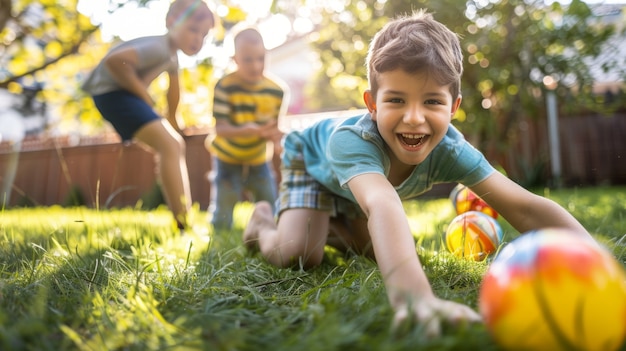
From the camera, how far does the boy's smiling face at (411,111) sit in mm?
1763

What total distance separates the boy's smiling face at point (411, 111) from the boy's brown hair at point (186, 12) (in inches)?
90.6

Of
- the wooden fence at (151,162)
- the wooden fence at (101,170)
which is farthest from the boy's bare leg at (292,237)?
the wooden fence at (151,162)

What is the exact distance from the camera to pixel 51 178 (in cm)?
1066

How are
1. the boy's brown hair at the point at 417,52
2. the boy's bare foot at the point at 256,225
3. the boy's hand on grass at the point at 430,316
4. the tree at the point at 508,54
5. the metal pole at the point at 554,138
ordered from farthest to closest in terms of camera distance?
the metal pole at the point at 554,138 → the tree at the point at 508,54 → the boy's bare foot at the point at 256,225 → the boy's brown hair at the point at 417,52 → the boy's hand on grass at the point at 430,316

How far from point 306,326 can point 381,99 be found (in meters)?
0.90

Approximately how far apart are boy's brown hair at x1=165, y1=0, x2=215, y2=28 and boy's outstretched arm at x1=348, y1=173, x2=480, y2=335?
2.55m

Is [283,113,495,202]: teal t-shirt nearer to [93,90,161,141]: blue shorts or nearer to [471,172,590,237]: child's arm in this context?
[471,172,590,237]: child's arm

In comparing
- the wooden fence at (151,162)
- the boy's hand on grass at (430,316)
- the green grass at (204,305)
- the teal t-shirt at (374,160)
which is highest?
the teal t-shirt at (374,160)

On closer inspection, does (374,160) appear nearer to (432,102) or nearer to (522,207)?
(432,102)

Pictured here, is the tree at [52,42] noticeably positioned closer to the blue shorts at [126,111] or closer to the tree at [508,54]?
the tree at [508,54]

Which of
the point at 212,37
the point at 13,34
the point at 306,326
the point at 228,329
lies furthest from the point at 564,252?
the point at 13,34

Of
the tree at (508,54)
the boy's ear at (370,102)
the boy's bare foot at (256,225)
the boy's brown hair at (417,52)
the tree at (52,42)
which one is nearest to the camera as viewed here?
the boy's brown hair at (417,52)

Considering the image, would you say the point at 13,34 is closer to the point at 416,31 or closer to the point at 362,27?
the point at 362,27

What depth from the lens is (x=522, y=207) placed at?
191cm
